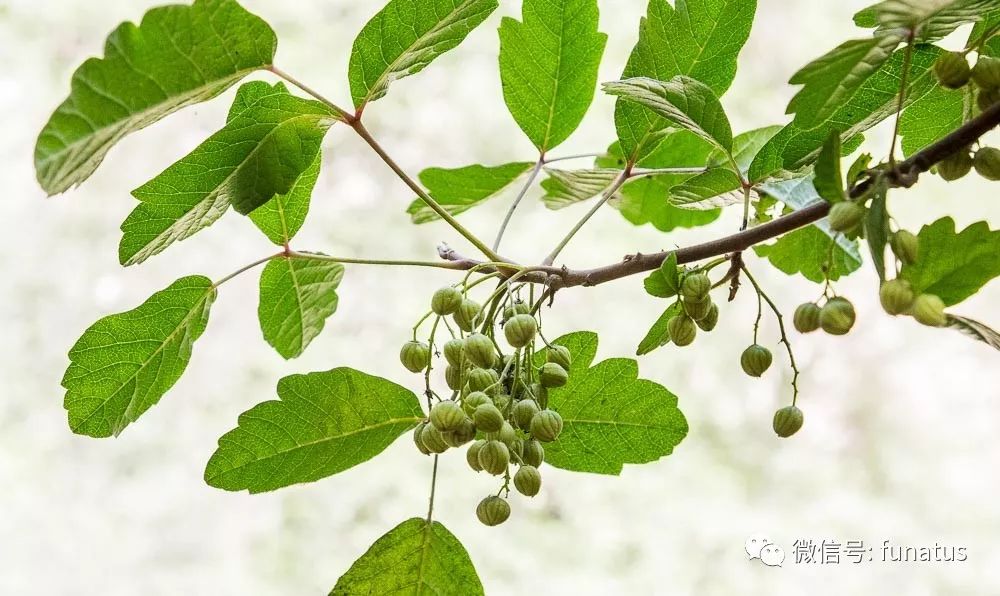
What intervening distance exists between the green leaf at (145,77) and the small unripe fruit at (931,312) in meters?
0.44

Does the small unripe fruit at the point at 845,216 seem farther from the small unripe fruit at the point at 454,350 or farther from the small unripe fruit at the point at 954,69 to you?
the small unripe fruit at the point at 454,350

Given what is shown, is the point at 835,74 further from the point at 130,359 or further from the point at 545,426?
the point at 130,359

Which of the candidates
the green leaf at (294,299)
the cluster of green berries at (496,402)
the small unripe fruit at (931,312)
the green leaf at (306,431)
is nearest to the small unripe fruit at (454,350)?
the cluster of green berries at (496,402)

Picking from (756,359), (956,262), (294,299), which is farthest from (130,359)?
(956,262)

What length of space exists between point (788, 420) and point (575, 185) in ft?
1.03

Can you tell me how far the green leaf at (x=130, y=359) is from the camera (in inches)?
30.2

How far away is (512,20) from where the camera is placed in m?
0.85

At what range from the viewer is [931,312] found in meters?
0.49

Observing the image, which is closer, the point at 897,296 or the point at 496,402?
the point at 897,296

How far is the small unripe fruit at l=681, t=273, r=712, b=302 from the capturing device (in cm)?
64

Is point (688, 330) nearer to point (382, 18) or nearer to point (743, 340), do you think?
point (382, 18)

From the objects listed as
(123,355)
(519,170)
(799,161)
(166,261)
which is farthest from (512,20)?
(166,261)

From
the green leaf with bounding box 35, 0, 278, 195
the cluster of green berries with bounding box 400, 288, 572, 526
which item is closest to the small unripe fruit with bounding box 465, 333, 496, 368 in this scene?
the cluster of green berries with bounding box 400, 288, 572, 526

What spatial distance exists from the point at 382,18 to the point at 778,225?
319 mm
